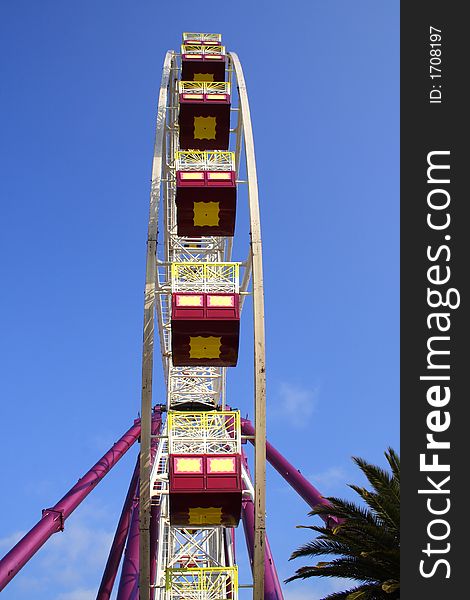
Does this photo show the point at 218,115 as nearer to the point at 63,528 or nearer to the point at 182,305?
the point at 182,305

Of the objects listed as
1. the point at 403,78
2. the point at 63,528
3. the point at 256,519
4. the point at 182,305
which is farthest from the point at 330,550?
the point at 63,528

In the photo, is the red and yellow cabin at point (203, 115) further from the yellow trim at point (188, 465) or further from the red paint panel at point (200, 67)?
the yellow trim at point (188, 465)

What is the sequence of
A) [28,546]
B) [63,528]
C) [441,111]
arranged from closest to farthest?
[441,111] < [28,546] < [63,528]

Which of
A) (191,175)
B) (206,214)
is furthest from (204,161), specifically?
(206,214)

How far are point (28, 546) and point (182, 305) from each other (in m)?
7.55

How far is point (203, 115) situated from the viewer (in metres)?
22.7

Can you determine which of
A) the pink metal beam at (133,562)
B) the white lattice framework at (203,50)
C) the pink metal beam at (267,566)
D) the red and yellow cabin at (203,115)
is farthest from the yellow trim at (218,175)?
the pink metal beam at (133,562)

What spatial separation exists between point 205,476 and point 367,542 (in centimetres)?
422

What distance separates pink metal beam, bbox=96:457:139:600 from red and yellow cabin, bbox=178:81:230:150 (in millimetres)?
12808

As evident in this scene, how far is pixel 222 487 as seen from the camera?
1582cm

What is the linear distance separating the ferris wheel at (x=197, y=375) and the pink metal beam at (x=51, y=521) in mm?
39

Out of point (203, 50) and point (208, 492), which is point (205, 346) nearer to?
point (208, 492)

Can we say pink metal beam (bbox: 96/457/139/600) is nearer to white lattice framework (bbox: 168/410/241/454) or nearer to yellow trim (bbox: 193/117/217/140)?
white lattice framework (bbox: 168/410/241/454)

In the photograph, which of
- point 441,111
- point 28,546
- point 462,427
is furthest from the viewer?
point 28,546
